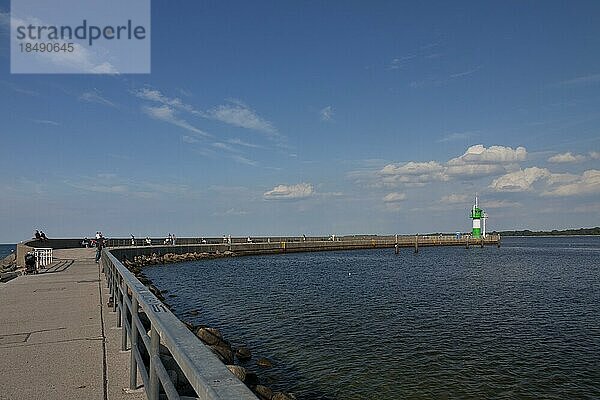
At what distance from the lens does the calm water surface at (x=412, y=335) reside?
35.5 feet

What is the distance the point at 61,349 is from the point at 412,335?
1061 centimetres

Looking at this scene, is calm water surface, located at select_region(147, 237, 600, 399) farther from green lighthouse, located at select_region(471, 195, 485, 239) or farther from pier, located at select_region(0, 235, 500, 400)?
green lighthouse, located at select_region(471, 195, 485, 239)

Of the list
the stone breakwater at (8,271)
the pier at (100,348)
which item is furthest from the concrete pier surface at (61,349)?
the stone breakwater at (8,271)

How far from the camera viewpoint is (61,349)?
7605 millimetres

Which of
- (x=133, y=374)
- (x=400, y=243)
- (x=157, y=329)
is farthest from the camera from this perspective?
(x=400, y=243)

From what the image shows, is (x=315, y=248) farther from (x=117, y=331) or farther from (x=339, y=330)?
(x=117, y=331)

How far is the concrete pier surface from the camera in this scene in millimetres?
5719

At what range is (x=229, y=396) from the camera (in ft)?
6.62

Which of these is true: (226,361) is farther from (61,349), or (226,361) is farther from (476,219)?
(476,219)

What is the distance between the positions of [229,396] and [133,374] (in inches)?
156

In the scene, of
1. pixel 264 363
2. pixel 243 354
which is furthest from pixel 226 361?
pixel 243 354

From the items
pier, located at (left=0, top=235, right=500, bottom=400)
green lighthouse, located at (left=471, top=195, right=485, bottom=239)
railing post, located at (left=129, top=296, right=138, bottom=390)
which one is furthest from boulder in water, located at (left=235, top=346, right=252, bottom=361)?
green lighthouse, located at (left=471, top=195, right=485, bottom=239)

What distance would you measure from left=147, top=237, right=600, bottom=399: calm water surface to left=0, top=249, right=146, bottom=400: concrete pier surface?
12.9 feet

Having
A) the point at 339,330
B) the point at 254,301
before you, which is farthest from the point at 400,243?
the point at 339,330
